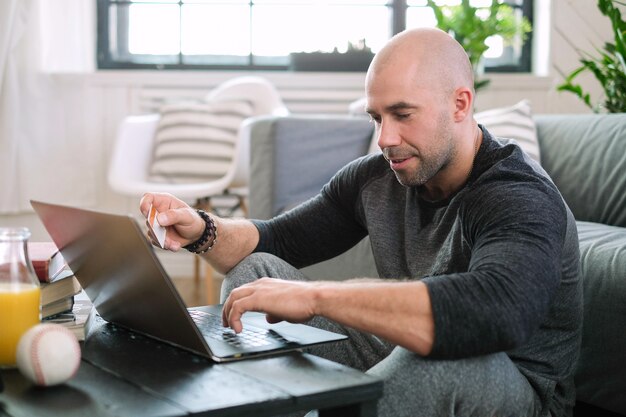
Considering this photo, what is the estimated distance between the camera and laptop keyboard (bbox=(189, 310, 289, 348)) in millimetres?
1166

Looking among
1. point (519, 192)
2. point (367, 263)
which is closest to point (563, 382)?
point (519, 192)

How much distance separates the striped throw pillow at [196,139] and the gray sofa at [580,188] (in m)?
0.89

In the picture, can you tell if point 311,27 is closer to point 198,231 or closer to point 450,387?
point 198,231

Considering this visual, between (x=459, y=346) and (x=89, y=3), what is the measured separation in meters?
3.45

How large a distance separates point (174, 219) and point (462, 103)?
0.50m

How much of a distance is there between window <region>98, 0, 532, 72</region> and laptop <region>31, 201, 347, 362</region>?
3096 mm

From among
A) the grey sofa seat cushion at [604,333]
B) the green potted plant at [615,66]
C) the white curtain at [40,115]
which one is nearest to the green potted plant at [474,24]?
the green potted plant at [615,66]

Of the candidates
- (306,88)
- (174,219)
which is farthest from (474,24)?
(174,219)

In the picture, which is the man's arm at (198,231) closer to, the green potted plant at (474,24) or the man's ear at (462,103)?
the man's ear at (462,103)

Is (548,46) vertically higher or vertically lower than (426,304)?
higher

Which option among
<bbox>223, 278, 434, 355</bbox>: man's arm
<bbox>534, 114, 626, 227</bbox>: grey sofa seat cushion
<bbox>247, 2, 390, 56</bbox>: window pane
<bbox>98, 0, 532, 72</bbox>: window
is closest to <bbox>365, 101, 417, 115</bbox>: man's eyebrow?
<bbox>223, 278, 434, 355</bbox>: man's arm

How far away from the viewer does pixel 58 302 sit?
130 centimetres

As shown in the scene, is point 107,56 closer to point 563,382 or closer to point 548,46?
point 548,46

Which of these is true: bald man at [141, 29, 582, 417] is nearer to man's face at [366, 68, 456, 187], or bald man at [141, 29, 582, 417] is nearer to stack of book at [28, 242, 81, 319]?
man's face at [366, 68, 456, 187]
